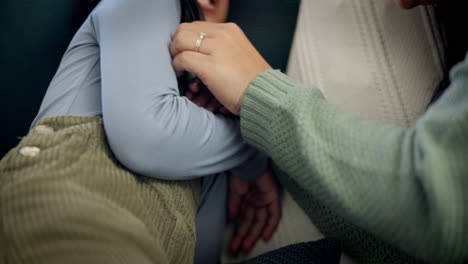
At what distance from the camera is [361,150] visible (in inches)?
16.2

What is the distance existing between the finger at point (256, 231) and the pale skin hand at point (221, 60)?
0.32 m

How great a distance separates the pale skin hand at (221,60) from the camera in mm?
502

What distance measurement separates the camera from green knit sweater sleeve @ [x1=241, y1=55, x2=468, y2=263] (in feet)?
1.14

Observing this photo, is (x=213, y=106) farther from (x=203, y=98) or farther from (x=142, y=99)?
(x=142, y=99)

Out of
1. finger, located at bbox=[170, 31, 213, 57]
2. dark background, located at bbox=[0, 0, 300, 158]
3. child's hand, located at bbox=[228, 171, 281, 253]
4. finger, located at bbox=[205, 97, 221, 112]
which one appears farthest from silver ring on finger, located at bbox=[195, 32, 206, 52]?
child's hand, located at bbox=[228, 171, 281, 253]

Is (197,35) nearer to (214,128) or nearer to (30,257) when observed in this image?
(214,128)

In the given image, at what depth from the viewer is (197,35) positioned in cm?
54

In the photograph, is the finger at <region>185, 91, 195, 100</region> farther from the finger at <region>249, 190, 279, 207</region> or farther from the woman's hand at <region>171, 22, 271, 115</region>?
the finger at <region>249, 190, 279, 207</region>

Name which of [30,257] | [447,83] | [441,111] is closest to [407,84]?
[447,83]

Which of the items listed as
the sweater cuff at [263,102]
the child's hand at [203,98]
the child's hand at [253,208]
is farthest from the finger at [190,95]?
the child's hand at [253,208]

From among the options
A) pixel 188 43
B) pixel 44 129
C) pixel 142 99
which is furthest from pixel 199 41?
pixel 44 129

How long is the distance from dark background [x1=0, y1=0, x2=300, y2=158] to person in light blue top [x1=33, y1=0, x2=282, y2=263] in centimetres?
16

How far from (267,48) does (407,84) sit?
30cm

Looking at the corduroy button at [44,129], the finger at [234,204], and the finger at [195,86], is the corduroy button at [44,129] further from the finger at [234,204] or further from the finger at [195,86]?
the finger at [234,204]
